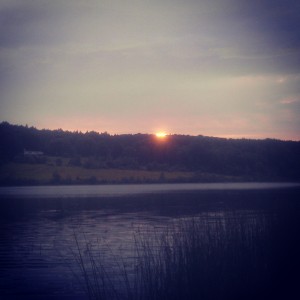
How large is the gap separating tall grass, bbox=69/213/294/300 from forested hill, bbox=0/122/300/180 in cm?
2611

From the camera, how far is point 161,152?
3142 inches

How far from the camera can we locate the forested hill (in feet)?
143

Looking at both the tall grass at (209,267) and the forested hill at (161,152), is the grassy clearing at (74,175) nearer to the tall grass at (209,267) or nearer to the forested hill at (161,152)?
the forested hill at (161,152)

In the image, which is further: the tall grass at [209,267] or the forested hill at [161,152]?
the forested hill at [161,152]

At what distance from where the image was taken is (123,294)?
9.83 metres

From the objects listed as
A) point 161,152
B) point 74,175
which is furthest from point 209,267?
point 74,175

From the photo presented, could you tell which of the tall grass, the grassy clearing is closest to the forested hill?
the grassy clearing

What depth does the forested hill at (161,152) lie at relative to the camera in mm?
43438

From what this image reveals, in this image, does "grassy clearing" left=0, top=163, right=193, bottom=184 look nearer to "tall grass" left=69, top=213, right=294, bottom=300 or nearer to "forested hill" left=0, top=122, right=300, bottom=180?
"forested hill" left=0, top=122, right=300, bottom=180

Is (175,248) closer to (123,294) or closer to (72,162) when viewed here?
(123,294)

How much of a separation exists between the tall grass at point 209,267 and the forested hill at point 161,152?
26.1 metres

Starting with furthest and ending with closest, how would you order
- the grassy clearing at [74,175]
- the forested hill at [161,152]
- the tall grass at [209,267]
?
the grassy clearing at [74,175] → the forested hill at [161,152] → the tall grass at [209,267]

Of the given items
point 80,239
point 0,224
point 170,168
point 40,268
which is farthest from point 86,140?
point 40,268

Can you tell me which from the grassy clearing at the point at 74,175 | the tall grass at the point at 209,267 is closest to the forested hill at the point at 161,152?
the grassy clearing at the point at 74,175
